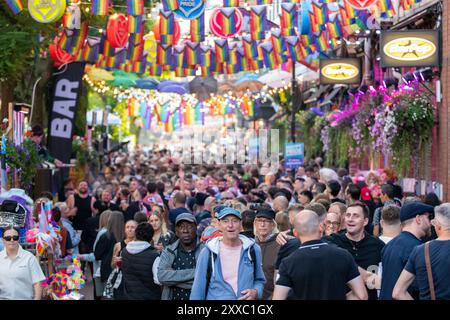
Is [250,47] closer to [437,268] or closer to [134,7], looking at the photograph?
[134,7]

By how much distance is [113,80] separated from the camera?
36.4 m

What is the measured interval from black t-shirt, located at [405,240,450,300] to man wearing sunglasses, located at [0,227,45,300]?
3.74 metres

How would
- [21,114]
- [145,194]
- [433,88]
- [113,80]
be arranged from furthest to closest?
[113,80], [433,88], [145,194], [21,114]

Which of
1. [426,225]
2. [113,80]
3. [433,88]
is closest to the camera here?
[426,225]

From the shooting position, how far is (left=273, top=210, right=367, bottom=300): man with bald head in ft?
29.3

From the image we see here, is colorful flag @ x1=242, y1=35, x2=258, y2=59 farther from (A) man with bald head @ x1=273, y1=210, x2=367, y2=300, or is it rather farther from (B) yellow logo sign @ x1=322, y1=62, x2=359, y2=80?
(A) man with bald head @ x1=273, y1=210, x2=367, y2=300

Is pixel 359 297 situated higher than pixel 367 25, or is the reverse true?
pixel 367 25

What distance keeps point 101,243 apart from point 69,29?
39.0 ft

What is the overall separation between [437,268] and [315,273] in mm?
1172

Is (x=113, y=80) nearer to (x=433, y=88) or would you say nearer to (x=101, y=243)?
(x=433, y=88)

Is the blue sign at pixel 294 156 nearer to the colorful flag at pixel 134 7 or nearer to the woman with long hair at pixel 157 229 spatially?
the colorful flag at pixel 134 7

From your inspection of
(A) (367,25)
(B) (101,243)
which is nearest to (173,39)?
(A) (367,25)

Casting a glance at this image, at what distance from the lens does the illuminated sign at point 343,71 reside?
1154 inches
